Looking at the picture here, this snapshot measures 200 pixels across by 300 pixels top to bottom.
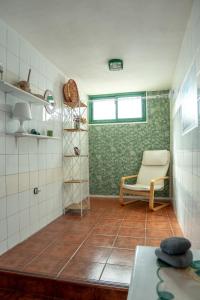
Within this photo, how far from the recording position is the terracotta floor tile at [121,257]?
5.86ft

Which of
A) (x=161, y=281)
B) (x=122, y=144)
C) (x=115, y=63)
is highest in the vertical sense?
(x=115, y=63)

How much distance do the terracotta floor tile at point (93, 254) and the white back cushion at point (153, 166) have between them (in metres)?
2.15

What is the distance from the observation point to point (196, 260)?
0.91 metres

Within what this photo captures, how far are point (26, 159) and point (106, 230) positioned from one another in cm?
124

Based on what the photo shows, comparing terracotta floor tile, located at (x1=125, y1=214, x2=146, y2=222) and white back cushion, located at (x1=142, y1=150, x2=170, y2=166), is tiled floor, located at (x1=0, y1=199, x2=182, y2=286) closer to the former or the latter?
terracotta floor tile, located at (x1=125, y1=214, x2=146, y2=222)

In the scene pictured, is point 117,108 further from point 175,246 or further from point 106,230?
point 175,246

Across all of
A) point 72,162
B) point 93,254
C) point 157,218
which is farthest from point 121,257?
point 72,162

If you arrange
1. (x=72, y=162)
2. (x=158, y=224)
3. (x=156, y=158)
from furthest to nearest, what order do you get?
(x=156, y=158) → (x=72, y=162) → (x=158, y=224)

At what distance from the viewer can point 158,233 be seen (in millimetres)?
2447

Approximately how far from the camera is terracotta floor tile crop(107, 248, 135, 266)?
179 centimetres

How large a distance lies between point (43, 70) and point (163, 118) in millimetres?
2429

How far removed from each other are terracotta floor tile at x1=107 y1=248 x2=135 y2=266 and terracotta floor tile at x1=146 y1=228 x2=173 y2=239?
479 mm

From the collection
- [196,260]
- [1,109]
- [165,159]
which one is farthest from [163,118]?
[196,260]

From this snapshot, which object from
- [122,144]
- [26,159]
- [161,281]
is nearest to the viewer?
[161,281]
